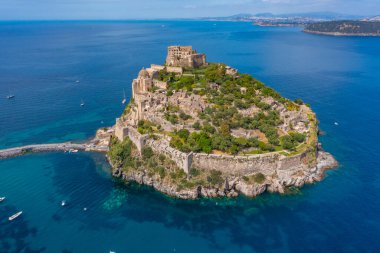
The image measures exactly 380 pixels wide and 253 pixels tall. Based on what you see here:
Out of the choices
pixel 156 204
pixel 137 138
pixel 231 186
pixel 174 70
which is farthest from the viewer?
pixel 174 70

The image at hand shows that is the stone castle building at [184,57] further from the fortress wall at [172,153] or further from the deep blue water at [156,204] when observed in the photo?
the fortress wall at [172,153]

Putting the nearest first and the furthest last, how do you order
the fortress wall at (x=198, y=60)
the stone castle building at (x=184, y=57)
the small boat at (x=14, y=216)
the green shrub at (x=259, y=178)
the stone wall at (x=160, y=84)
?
the small boat at (x=14, y=216)
the green shrub at (x=259, y=178)
the stone wall at (x=160, y=84)
the stone castle building at (x=184, y=57)
the fortress wall at (x=198, y=60)

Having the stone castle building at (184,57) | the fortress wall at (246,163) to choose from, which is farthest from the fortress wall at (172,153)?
the stone castle building at (184,57)

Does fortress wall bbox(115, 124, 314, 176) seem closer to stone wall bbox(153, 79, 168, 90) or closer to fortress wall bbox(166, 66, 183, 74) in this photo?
stone wall bbox(153, 79, 168, 90)

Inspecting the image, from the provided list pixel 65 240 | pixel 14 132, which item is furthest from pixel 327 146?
pixel 14 132

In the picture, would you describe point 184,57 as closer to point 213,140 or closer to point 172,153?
point 213,140

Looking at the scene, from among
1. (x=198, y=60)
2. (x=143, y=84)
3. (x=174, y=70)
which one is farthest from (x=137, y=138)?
(x=198, y=60)
